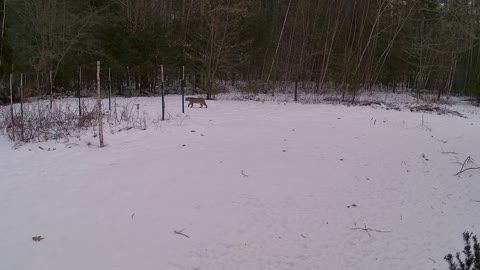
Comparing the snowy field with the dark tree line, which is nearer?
the snowy field

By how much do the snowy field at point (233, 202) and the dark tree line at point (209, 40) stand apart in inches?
385

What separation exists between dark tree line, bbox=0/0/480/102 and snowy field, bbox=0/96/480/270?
385 inches

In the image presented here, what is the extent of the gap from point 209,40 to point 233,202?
13805 millimetres

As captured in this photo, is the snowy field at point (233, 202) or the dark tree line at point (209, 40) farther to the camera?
the dark tree line at point (209, 40)

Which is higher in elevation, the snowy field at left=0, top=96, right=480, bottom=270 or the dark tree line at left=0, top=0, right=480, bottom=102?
the dark tree line at left=0, top=0, right=480, bottom=102

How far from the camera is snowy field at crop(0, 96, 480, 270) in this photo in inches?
132

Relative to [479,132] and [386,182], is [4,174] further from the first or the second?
[479,132]

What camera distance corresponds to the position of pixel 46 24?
17766mm

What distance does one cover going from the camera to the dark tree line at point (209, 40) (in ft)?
56.9

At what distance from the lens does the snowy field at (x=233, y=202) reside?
132 inches

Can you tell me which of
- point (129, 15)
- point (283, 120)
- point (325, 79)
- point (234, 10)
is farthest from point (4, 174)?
Answer: point (325, 79)

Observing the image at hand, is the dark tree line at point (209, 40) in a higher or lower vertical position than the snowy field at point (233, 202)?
higher

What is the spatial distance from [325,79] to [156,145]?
17844 millimetres

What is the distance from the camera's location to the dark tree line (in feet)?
56.9
